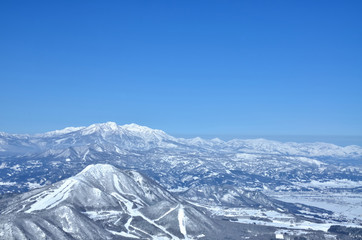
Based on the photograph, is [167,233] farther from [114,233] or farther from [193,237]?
[114,233]

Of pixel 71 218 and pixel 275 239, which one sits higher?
pixel 71 218

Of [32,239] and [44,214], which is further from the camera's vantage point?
[44,214]

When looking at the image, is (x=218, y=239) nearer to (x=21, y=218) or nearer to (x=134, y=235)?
(x=134, y=235)

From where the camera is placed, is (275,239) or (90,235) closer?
(90,235)

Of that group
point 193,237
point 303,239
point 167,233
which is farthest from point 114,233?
point 303,239

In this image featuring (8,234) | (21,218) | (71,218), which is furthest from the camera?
(71,218)

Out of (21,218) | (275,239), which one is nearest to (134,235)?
(21,218)

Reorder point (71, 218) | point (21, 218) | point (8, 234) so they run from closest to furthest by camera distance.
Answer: point (8, 234)
point (21, 218)
point (71, 218)

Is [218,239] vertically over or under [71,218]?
under
